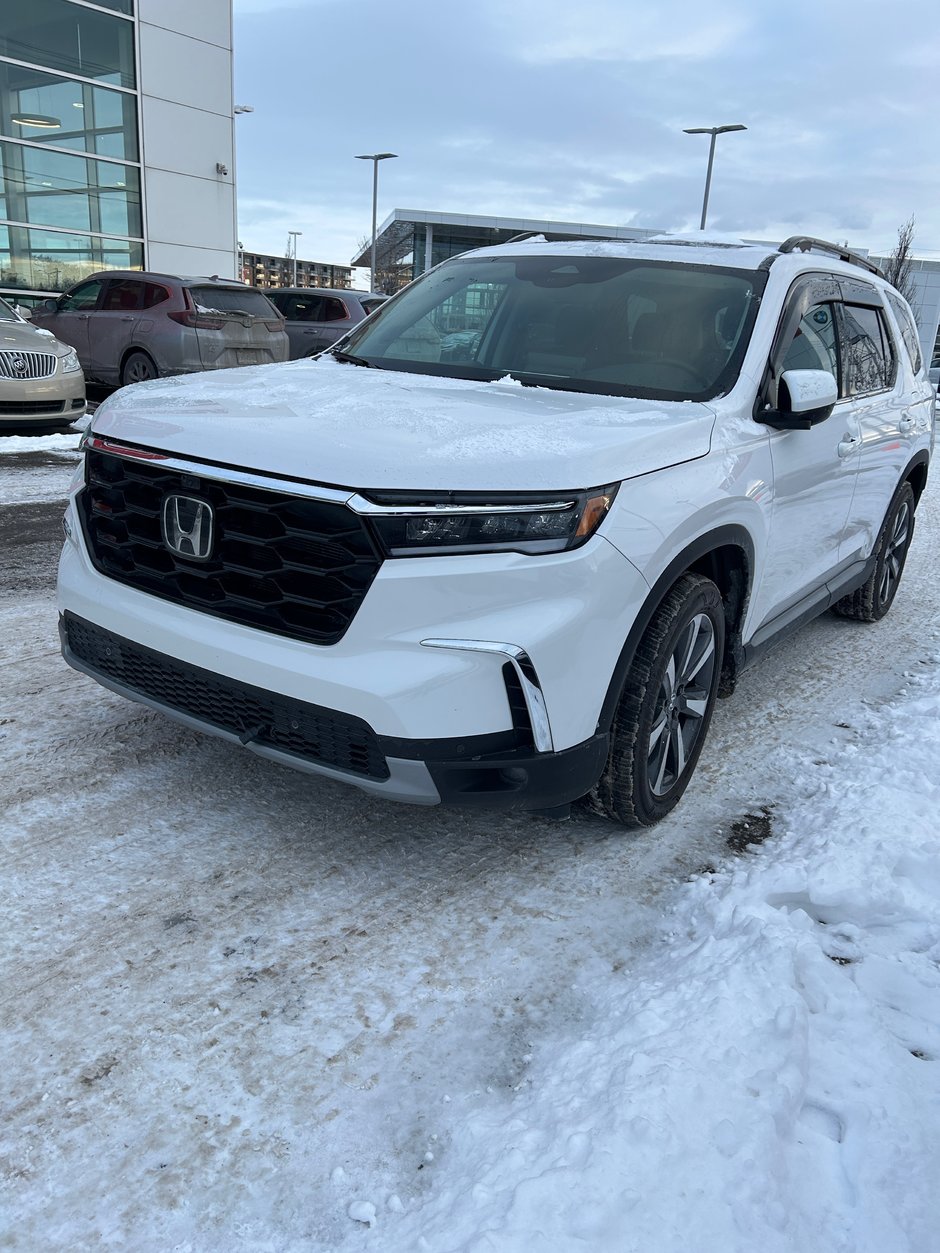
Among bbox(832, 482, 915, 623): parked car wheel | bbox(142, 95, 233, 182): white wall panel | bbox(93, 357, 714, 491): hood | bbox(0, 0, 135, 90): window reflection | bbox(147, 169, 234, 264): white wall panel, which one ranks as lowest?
bbox(832, 482, 915, 623): parked car wheel

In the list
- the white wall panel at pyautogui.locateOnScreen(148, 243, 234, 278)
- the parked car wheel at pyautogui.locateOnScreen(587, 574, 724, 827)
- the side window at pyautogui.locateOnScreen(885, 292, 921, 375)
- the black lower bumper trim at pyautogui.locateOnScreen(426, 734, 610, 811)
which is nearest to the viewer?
the black lower bumper trim at pyautogui.locateOnScreen(426, 734, 610, 811)

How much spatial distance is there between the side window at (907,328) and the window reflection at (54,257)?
656 inches

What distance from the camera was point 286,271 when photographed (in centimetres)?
10412

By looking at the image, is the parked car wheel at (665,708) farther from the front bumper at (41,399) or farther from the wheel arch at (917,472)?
the front bumper at (41,399)

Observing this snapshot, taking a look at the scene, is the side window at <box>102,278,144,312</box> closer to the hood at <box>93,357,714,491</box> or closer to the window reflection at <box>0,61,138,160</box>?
the window reflection at <box>0,61,138,160</box>

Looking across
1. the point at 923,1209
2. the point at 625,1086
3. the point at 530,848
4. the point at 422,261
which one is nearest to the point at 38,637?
the point at 530,848

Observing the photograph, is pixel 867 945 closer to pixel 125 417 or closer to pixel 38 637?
pixel 125 417

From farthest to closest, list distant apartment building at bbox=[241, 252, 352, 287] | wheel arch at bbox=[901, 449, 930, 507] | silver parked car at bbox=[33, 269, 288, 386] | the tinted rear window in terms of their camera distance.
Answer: distant apartment building at bbox=[241, 252, 352, 287]
the tinted rear window
silver parked car at bbox=[33, 269, 288, 386]
wheel arch at bbox=[901, 449, 930, 507]

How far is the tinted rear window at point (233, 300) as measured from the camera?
1182 centimetres

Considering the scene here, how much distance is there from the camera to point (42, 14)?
1744cm

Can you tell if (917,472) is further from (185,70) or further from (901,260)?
(901,260)

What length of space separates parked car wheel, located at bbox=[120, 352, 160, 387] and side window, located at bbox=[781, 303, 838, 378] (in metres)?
9.45

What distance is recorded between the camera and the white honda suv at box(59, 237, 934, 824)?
2.36 metres

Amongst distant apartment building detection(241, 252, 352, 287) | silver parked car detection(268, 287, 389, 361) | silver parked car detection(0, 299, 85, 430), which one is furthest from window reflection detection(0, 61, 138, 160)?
distant apartment building detection(241, 252, 352, 287)
